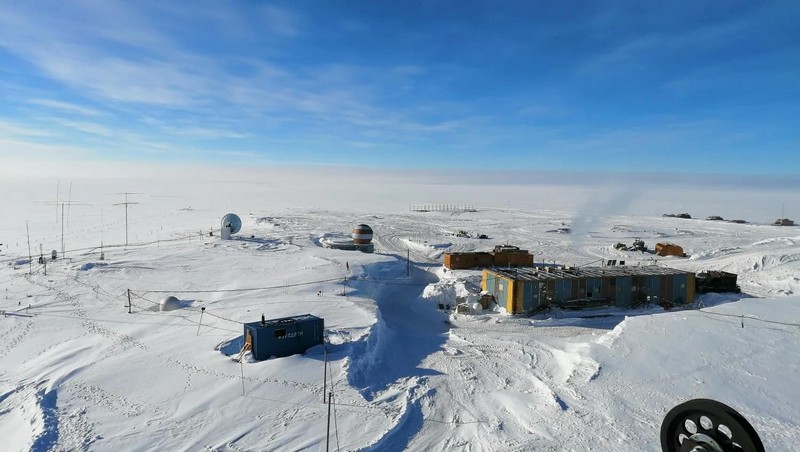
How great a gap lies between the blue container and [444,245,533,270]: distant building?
1917 cm

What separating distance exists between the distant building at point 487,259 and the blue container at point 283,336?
755 inches

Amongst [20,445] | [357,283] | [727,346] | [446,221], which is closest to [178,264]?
[357,283]

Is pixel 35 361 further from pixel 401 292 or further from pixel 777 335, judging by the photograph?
pixel 777 335

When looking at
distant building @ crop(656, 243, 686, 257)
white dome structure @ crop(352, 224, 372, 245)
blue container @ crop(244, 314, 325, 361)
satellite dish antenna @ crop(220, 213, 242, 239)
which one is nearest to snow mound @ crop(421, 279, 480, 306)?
blue container @ crop(244, 314, 325, 361)

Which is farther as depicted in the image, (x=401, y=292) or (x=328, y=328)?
(x=401, y=292)

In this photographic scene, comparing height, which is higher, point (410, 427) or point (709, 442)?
point (709, 442)

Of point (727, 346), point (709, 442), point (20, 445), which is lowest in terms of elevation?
point (20, 445)

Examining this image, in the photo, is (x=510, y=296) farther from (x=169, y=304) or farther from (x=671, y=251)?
(x=671, y=251)

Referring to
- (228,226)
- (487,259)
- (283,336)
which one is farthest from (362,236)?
(283,336)

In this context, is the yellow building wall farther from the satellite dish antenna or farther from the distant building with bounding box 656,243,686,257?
the satellite dish antenna

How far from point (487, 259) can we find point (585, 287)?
34.8ft

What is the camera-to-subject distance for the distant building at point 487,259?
3481 centimetres

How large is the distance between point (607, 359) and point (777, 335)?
7078mm

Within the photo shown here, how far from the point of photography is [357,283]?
91.7 feet
